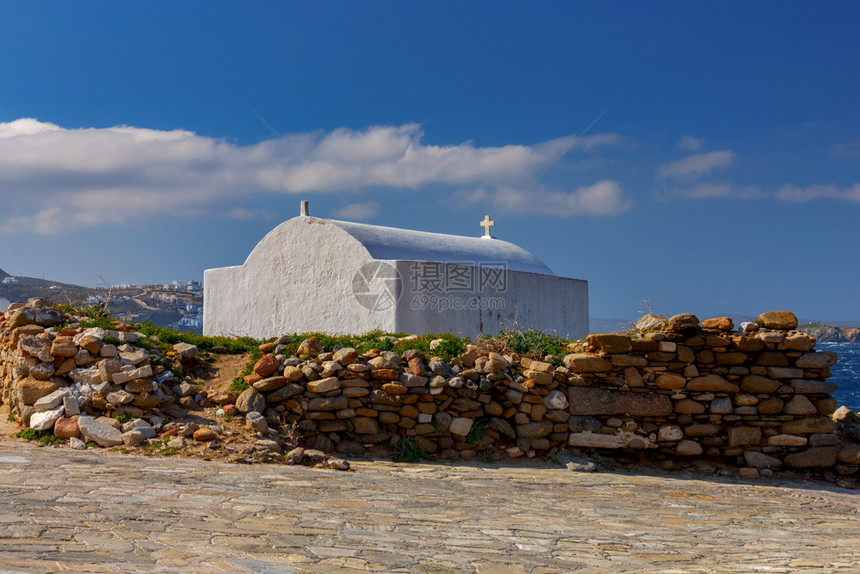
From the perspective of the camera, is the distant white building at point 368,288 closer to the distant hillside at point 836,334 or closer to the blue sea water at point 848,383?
the blue sea water at point 848,383

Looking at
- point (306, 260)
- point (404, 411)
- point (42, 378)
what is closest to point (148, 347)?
point (42, 378)

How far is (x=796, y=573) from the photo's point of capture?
4.01 meters

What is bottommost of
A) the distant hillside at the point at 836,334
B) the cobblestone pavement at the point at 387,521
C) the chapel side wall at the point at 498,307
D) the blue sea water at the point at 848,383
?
the blue sea water at the point at 848,383

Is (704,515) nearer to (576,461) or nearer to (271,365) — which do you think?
(576,461)

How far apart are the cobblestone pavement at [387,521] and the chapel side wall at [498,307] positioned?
16.5 feet

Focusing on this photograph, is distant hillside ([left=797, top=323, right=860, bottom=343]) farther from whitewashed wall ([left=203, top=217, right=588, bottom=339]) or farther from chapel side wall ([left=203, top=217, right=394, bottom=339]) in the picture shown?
chapel side wall ([left=203, top=217, right=394, bottom=339])

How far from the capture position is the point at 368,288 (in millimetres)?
12742

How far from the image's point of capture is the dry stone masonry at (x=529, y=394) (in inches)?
329

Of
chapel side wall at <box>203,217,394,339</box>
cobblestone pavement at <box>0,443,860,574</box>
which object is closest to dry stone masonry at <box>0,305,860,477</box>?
cobblestone pavement at <box>0,443,860,574</box>

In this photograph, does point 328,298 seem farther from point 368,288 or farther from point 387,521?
point 387,521

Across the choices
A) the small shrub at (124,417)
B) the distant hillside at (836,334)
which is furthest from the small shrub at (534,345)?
the distant hillside at (836,334)

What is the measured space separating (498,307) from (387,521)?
9.31m

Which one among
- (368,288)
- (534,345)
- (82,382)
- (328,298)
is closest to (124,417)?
(82,382)

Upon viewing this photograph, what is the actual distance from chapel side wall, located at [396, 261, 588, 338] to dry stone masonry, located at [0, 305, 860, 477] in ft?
10.1
